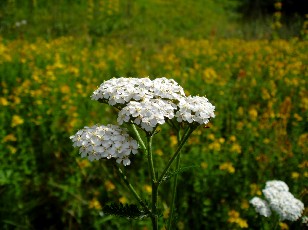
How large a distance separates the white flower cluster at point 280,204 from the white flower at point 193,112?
4.39 feet

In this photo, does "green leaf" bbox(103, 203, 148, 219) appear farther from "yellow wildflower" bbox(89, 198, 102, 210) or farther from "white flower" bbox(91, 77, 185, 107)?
"yellow wildflower" bbox(89, 198, 102, 210)

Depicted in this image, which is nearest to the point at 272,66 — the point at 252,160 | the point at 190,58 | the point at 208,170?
the point at 190,58

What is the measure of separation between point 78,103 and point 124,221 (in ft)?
5.72

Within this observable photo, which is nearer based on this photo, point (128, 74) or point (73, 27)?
point (128, 74)

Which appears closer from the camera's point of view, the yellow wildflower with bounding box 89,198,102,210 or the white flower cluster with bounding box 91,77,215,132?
the white flower cluster with bounding box 91,77,215,132

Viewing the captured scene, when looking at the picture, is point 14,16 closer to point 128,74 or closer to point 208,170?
point 128,74

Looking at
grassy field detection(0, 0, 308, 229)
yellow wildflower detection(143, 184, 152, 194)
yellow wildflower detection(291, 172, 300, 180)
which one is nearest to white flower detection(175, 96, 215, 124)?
grassy field detection(0, 0, 308, 229)

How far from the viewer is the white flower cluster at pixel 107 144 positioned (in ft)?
5.82

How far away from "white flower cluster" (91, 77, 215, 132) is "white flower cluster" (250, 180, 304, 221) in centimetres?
134

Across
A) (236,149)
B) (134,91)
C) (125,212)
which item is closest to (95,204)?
(125,212)

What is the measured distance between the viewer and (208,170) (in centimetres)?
346

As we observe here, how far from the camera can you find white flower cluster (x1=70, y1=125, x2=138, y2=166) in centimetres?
177

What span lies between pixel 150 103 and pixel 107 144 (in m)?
0.30

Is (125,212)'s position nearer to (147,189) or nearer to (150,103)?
(150,103)
